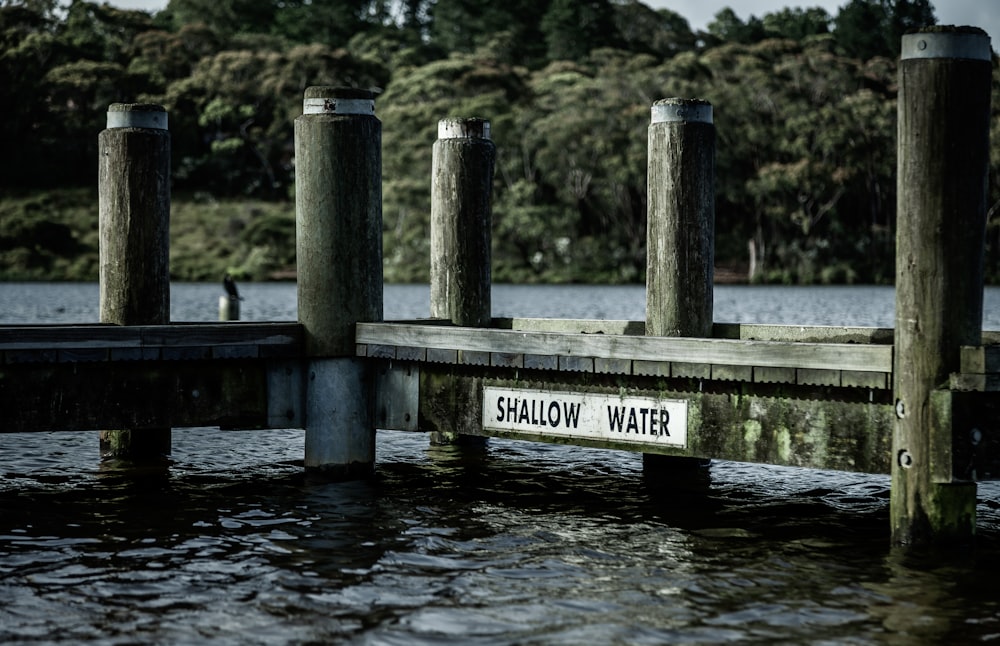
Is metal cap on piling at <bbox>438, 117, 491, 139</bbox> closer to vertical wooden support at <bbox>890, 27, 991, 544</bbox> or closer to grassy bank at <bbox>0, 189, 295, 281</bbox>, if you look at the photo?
vertical wooden support at <bbox>890, 27, 991, 544</bbox>

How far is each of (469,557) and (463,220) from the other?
4.47m

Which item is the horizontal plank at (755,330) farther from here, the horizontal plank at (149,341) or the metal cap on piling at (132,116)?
the metal cap on piling at (132,116)

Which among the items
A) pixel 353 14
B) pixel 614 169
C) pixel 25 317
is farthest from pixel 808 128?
pixel 353 14

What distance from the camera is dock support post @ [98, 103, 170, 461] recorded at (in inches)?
460

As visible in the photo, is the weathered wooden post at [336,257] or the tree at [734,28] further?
the tree at [734,28]

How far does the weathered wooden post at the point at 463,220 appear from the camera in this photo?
41.8ft

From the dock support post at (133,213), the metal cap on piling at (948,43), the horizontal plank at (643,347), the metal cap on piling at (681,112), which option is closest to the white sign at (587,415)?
the horizontal plank at (643,347)

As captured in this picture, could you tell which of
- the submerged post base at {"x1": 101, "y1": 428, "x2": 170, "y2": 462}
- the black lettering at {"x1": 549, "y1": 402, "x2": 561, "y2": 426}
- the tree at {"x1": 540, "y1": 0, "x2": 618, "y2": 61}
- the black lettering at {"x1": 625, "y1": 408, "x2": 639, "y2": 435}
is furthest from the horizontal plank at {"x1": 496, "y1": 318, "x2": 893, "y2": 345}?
the tree at {"x1": 540, "y1": 0, "x2": 618, "y2": 61}

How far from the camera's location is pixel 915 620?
7.77m

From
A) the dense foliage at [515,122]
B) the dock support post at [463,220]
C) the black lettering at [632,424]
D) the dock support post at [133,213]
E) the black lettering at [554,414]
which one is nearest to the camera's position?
the black lettering at [632,424]

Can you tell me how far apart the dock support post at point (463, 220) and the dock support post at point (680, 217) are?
2.43 m

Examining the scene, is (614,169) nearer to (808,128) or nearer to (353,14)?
(808,128)

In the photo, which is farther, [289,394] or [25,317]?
[25,317]

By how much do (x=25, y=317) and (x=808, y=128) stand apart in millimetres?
45793
